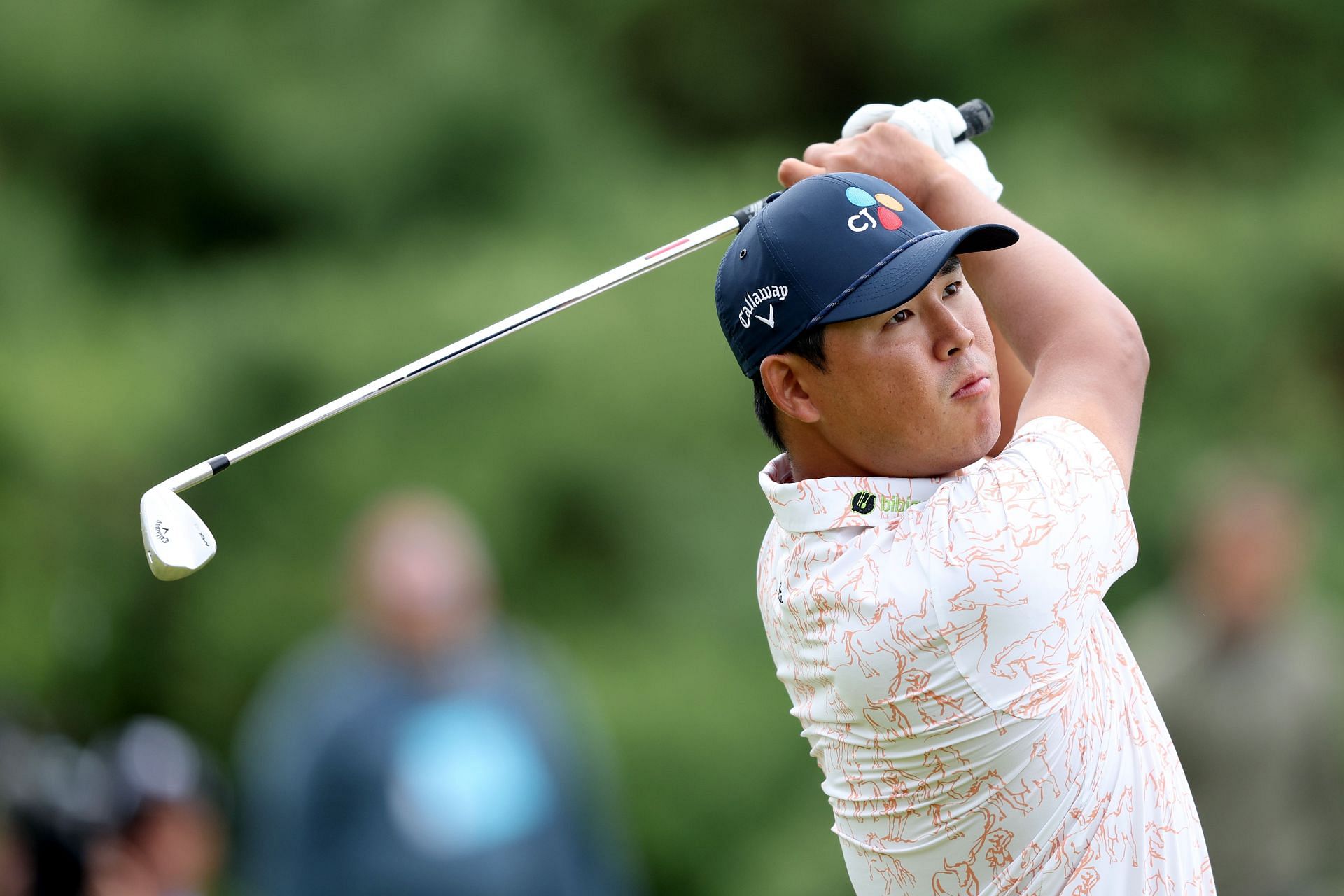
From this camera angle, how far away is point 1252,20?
6.64 metres

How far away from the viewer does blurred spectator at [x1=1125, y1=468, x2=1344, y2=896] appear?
372 cm

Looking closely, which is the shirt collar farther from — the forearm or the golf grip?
the golf grip

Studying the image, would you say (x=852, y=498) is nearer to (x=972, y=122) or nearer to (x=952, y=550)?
(x=952, y=550)

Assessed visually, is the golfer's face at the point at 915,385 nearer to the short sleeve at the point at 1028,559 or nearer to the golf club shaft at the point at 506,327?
the short sleeve at the point at 1028,559

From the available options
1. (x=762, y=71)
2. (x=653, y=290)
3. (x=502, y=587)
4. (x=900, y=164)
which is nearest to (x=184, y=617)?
(x=502, y=587)

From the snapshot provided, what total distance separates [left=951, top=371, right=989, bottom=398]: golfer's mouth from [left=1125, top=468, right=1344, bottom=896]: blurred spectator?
2.35 meters

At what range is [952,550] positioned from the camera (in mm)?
1494

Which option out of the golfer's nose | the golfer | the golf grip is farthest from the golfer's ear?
the golf grip

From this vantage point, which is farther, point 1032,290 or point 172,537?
point 172,537

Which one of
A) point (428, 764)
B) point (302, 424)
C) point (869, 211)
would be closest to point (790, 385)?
point (869, 211)

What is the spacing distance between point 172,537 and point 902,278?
91cm

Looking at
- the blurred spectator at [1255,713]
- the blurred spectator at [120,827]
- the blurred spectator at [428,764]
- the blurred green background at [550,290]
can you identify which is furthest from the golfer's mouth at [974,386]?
the blurred green background at [550,290]

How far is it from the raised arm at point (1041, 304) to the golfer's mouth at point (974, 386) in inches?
1.9

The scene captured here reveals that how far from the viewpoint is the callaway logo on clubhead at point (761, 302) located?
163cm
